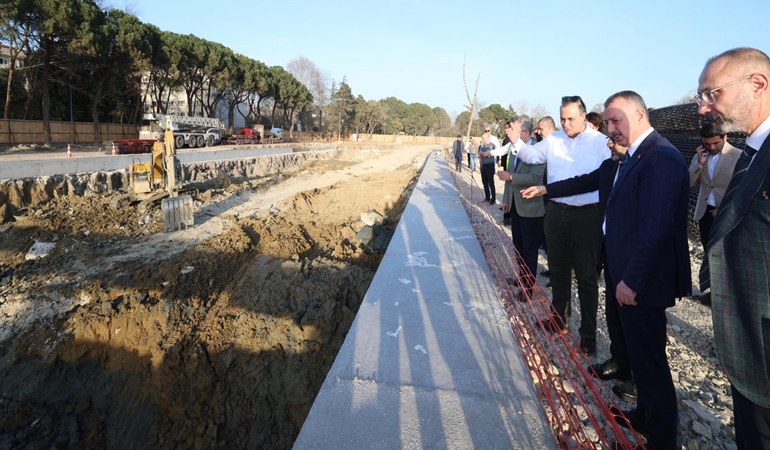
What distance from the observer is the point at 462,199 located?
9125mm

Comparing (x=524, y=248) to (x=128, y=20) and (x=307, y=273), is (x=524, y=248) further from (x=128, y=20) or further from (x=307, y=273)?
(x=128, y=20)

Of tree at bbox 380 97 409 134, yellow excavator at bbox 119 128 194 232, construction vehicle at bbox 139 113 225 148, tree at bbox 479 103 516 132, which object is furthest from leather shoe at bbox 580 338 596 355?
tree at bbox 380 97 409 134

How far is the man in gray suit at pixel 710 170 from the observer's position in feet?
13.3

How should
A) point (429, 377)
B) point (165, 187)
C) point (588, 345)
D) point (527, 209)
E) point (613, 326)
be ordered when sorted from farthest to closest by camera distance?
1. point (165, 187)
2. point (527, 209)
3. point (588, 345)
4. point (613, 326)
5. point (429, 377)

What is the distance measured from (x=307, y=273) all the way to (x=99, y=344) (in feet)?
8.66

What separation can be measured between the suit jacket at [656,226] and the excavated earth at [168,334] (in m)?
2.90

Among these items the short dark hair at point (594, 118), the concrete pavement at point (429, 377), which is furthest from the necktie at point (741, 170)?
the short dark hair at point (594, 118)

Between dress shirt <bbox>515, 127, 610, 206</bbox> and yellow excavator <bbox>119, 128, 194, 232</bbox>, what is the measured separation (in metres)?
8.12

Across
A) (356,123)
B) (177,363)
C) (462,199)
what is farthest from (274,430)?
(356,123)

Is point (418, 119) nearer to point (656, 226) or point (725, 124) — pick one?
point (656, 226)

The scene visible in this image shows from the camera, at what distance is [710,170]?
4.28 metres

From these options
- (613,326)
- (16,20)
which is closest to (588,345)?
(613,326)

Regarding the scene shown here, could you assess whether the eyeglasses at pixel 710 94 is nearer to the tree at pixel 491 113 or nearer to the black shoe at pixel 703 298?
the black shoe at pixel 703 298

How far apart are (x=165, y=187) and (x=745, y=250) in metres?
11.2
